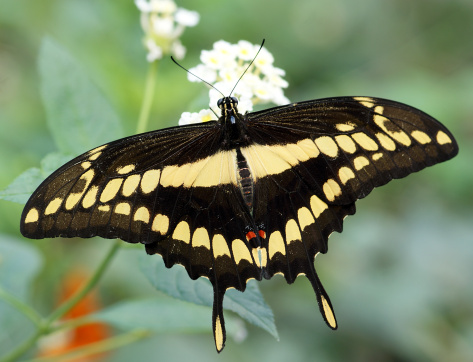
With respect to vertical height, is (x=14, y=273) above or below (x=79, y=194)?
above

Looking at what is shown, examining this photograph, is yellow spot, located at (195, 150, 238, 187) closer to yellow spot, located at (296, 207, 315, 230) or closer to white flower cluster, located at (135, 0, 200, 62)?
yellow spot, located at (296, 207, 315, 230)

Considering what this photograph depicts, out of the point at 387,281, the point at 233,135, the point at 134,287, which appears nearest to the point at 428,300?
the point at 387,281

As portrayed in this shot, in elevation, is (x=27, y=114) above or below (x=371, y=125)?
above

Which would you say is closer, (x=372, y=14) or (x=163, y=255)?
(x=163, y=255)

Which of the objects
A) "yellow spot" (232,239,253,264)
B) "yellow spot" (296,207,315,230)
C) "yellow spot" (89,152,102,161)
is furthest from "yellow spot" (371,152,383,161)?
"yellow spot" (89,152,102,161)

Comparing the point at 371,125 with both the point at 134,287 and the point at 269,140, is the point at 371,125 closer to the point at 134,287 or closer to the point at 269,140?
the point at 269,140

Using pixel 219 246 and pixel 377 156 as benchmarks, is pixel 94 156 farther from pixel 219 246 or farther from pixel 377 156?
pixel 377 156

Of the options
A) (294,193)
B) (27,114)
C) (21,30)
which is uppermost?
(21,30)

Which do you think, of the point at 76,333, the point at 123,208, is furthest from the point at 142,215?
the point at 76,333
